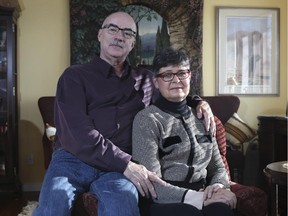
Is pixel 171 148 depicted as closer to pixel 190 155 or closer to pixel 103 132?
pixel 190 155

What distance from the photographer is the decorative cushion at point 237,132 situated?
3.31m

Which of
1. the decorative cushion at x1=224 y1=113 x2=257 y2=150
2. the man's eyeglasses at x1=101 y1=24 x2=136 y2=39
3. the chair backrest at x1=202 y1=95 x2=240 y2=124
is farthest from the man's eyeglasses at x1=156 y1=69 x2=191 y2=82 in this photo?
the decorative cushion at x1=224 y1=113 x2=257 y2=150

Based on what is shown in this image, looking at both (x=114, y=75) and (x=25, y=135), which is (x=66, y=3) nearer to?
(x=25, y=135)

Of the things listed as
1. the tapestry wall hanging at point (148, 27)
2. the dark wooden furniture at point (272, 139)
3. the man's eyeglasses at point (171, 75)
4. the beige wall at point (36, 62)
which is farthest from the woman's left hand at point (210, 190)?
the beige wall at point (36, 62)

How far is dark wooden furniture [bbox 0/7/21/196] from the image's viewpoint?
321 centimetres

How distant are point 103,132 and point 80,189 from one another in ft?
0.93

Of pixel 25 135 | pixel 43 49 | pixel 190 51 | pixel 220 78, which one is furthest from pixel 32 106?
pixel 220 78

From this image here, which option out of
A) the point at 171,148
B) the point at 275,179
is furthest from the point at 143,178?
the point at 275,179

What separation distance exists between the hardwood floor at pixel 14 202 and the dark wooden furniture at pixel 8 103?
0.06 m

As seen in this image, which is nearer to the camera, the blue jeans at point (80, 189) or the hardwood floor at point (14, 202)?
the blue jeans at point (80, 189)

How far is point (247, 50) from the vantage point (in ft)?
12.4

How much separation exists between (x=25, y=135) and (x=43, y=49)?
859mm

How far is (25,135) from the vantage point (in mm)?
3586

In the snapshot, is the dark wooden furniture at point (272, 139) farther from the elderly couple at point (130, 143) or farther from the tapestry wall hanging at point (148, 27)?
the elderly couple at point (130, 143)
